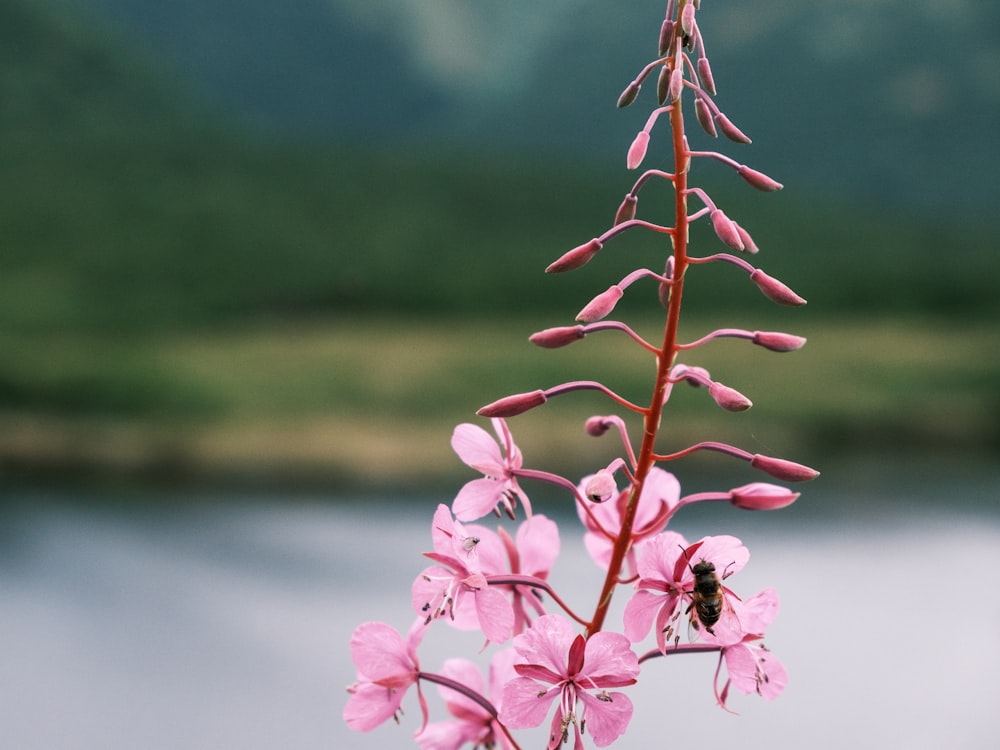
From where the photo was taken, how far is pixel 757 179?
329 mm

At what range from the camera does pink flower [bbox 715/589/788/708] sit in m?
0.33

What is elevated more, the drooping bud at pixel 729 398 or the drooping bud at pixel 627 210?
the drooping bud at pixel 627 210

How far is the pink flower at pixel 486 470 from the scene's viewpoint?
0.34 metres

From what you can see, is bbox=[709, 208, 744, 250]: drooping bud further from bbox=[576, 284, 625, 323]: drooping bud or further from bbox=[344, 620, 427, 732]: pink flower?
bbox=[344, 620, 427, 732]: pink flower

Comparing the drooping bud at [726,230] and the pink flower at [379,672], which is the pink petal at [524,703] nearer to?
the pink flower at [379,672]

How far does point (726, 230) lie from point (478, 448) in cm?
12

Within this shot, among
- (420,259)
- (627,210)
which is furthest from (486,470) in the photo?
(420,259)

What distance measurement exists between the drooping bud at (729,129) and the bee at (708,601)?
0.14 metres

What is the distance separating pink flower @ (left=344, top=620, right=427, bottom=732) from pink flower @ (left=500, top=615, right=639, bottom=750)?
5 centimetres

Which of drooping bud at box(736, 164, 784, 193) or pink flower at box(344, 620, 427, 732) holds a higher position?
drooping bud at box(736, 164, 784, 193)

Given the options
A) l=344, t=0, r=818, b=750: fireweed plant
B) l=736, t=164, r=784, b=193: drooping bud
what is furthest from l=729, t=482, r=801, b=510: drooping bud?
l=736, t=164, r=784, b=193: drooping bud

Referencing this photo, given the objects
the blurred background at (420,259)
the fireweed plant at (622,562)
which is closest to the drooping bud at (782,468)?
the fireweed plant at (622,562)

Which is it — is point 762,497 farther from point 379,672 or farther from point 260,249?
point 260,249

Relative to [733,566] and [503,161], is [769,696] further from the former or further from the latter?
[503,161]
